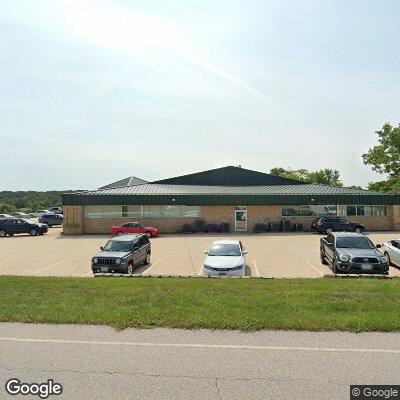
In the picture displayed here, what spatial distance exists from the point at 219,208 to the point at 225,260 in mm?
21140

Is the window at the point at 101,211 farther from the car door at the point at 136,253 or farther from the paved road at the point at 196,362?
the paved road at the point at 196,362

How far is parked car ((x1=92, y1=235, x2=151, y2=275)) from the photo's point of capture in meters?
14.1

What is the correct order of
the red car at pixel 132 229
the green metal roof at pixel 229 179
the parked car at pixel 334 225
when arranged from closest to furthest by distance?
the red car at pixel 132 229
the parked car at pixel 334 225
the green metal roof at pixel 229 179

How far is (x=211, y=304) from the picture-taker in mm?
8156

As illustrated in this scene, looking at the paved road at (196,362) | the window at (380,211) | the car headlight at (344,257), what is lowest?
the paved road at (196,362)

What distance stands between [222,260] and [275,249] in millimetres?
9061

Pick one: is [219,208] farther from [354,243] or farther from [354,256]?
[354,256]

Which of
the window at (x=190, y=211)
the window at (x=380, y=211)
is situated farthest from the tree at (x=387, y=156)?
the window at (x=190, y=211)

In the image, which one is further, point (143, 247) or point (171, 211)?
point (171, 211)

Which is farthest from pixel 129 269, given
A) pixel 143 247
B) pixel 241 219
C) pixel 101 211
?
pixel 241 219

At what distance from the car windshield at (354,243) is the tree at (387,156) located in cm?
3659

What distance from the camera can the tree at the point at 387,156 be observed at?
46719mm

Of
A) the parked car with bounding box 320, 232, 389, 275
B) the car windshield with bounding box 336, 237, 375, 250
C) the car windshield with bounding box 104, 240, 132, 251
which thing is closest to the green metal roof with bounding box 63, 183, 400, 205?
the car windshield with bounding box 104, 240, 132, 251

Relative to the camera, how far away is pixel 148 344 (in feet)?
20.3
